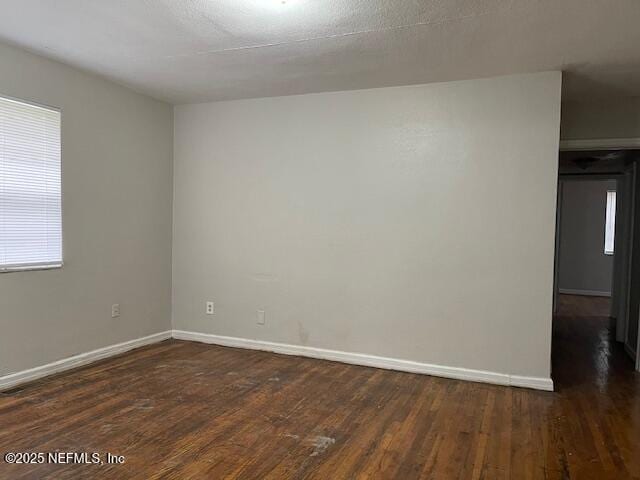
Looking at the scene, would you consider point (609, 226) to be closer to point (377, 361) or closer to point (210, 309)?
point (377, 361)

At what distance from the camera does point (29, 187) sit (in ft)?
11.2

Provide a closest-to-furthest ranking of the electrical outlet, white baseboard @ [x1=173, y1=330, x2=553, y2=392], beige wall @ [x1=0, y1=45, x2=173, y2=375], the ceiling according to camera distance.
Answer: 1. the ceiling
2. beige wall @ [x1=0, y1=45, x2=173, y2=375]
3. white baseboard @ [x1=173, y1=330, x2=553, y2=392]
4. the electrical outlet

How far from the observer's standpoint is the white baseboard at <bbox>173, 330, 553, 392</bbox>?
3.62 m

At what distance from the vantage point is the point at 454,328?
3.83 meters

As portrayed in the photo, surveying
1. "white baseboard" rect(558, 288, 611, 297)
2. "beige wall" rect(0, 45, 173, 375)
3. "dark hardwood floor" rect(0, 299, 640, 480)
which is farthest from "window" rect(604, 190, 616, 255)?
"beige wall" rect(0, 45, 173, 375)

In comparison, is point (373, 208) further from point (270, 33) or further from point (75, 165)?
point (75, 165)

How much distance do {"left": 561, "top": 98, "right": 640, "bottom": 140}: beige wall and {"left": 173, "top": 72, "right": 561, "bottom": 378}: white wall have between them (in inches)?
39.8

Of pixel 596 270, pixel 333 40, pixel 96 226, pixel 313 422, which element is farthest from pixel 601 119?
pixel 596 270

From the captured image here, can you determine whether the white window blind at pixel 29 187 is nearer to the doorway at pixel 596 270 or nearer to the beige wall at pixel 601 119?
the doorway at pixel 596 270

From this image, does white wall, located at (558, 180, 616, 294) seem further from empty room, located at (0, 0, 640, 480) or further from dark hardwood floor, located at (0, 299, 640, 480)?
dark hardwood floor, located at (0, 299, 640, 480)

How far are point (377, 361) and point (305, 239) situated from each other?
127 cm

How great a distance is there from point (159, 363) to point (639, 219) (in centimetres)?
505

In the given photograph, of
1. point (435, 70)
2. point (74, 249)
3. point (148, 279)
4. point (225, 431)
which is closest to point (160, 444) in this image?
point (225, 431)

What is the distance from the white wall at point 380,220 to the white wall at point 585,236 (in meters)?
5.85
